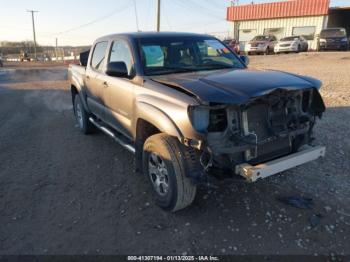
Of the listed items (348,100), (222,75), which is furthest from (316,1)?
(222,75)

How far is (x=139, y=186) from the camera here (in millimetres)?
4301

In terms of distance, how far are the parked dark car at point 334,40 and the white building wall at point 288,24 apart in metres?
5.75

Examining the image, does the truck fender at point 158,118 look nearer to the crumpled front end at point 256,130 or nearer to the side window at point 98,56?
the crumpled front end at point 256,130

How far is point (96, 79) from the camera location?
5359mm

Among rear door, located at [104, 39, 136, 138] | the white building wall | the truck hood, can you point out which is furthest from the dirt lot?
the white building wall

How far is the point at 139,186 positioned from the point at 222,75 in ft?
5.81

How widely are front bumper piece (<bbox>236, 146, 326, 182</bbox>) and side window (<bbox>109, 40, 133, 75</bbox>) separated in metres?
1.96

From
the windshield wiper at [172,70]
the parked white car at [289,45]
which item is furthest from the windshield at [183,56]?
the parked white car at [289,45]

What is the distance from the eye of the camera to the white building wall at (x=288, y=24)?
3331 centimetres

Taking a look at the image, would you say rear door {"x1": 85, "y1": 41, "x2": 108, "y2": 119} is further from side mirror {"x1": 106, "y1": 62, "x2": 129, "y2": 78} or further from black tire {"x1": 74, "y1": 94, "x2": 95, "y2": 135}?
side mirror {"x1": 106, "y1": 62, "x2": 129, "y2": 78}

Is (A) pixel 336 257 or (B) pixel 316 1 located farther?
(B) pixel 316 1

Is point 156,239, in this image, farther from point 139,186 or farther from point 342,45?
point 342,45

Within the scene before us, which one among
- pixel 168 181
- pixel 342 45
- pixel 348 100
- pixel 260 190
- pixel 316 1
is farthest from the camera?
pixel 316 1

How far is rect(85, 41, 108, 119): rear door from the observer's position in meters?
5.24
